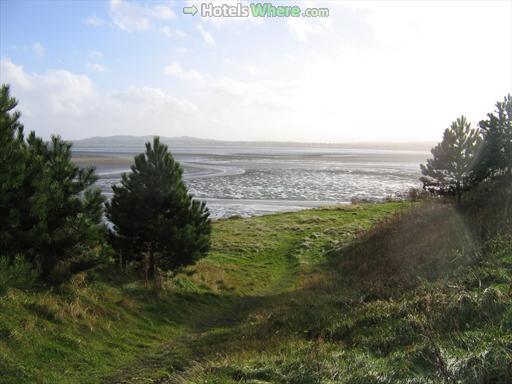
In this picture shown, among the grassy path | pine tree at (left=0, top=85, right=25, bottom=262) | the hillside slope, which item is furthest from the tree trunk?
pine tree at (left=0, top=85, right=25, bottom=262)

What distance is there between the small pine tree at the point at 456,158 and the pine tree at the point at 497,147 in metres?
0.85

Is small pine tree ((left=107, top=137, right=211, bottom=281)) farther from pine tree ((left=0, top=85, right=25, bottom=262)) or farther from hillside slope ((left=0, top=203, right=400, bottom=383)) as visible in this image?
pine tree ((left=0, top=85, right=25, bottom=262))

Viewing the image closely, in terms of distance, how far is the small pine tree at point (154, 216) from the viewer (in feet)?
52.4

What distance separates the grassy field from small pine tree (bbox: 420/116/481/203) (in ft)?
17.9

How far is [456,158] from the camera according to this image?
25.8m

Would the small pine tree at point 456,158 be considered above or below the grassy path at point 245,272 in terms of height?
above

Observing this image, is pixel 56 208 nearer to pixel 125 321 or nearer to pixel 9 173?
pixel 9 173

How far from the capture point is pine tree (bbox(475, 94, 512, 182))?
77.0 feet

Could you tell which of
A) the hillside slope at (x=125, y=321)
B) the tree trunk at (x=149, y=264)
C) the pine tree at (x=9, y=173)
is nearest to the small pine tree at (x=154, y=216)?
the tree trunk at (x=149, y=264)

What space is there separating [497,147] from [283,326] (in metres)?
19.3

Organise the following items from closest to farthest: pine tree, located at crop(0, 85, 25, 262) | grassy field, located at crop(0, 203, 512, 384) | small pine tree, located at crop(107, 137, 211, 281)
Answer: grassy field, located at crop(0, 203, 512, 384) → pine tree, located at crop(0, 85, 25, 262) → small pine tree, located at crop(107, 137, 211, 281)

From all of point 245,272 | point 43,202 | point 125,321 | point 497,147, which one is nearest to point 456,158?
point 497,147

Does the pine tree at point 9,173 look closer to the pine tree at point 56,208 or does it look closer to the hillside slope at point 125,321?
the pine tree at point 56,208

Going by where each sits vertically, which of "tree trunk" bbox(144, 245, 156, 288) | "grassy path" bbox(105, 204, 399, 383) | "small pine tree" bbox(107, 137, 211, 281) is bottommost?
"grassy path" bbox(105, 204, 399, 383)
